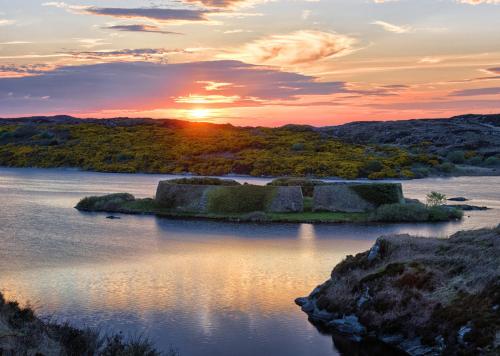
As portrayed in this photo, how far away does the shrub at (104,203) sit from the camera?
66312mm

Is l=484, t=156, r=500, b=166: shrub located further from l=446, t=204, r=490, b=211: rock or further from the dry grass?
the dry grass

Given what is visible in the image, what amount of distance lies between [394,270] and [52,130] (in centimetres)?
17030

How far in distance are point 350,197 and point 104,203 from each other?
2550 centimetres

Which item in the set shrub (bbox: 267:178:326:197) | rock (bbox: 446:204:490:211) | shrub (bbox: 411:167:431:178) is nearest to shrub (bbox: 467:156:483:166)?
shrub (bbox: 411:167:431:178)

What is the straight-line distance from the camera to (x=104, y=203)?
219 feet

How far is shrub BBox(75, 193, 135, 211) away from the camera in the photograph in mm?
66312

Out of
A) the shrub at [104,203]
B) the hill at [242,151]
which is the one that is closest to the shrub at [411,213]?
the shrub at [104,203]

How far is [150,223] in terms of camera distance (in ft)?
188

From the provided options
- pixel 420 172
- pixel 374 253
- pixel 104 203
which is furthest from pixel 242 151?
pixel 374 253

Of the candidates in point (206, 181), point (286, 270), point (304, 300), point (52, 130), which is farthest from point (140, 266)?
point (52, 130)

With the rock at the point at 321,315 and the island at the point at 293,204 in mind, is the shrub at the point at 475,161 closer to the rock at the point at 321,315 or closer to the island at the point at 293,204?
the island at the point at 293,204

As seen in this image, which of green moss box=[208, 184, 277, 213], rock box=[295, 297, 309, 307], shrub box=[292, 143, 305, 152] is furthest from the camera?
shrub box=[292, 143, 305, 152]

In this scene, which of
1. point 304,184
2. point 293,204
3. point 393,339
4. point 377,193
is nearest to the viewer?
point 393,339

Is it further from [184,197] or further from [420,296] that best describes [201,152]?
[420,296]
